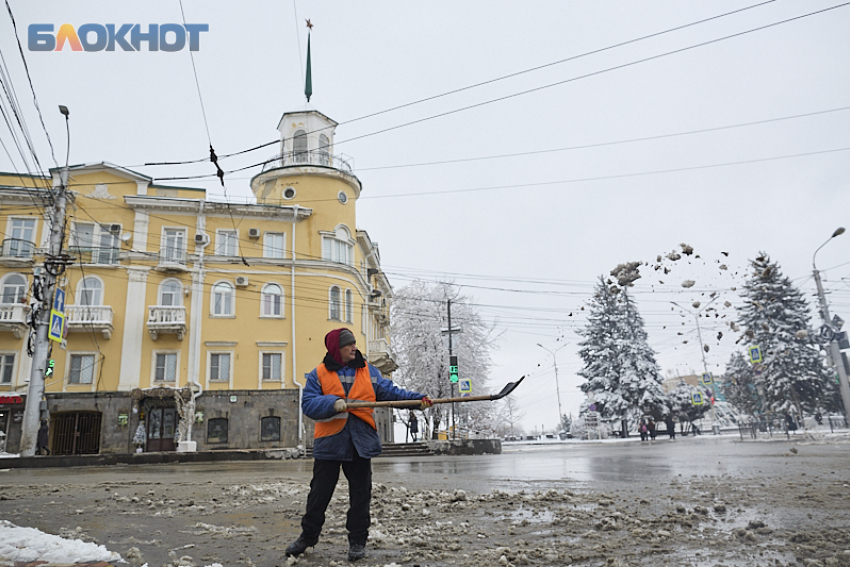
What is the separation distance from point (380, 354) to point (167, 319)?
1288 centimetres

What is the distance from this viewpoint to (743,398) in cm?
6944

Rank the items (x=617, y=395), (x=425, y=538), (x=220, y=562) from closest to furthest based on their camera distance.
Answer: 1. (x=220, y=562)
2. (x=425, y=538)
3. (x=617, y=395)

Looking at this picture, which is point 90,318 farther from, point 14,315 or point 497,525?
point 497,525

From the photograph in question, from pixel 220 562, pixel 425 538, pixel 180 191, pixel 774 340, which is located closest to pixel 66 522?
pixel 220 562

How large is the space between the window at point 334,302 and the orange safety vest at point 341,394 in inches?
1223

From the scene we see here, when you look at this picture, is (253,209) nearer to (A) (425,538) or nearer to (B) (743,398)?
(A) (425,538)

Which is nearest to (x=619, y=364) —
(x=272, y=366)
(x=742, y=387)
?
(x=742, y=387)

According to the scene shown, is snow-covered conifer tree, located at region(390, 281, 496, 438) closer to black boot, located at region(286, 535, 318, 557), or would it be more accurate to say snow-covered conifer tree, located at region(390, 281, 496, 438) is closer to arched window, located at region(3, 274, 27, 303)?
arched window, located at region(3, 274, 27, 303)

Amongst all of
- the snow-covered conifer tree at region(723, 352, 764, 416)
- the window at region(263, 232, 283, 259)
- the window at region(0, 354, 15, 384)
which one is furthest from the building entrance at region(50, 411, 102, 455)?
the snow-covered conifer tree at region(723, 352, 764, 416)

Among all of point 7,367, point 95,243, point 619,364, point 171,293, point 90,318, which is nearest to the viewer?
point 7,367

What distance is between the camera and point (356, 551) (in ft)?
15.4

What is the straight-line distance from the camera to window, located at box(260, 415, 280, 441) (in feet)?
109

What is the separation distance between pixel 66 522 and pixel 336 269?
30.6 metres

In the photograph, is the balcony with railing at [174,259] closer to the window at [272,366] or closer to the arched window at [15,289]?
the window at [272,366]
